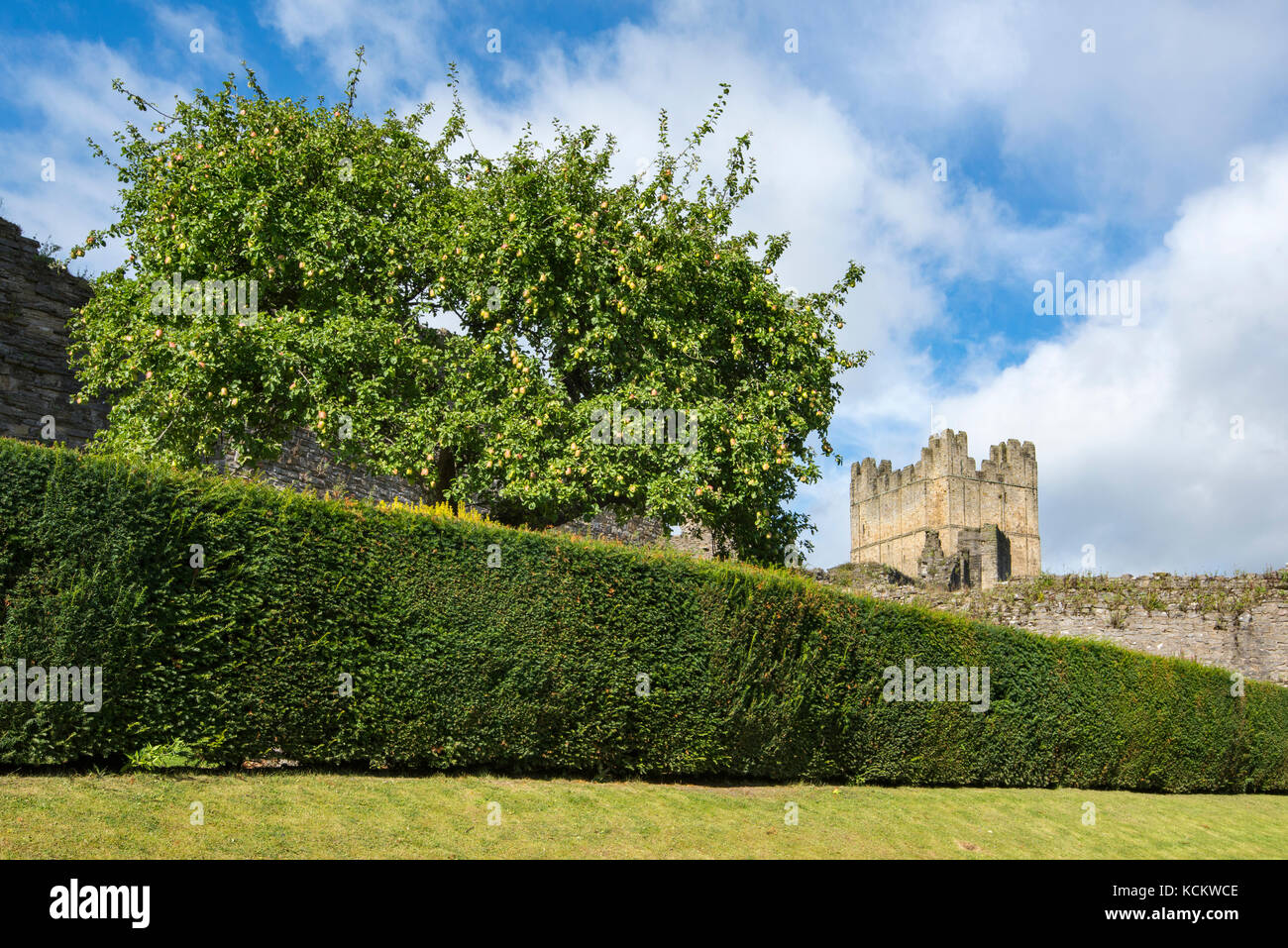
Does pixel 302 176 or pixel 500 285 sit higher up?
pixel 302 176

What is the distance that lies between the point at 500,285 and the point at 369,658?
7.61 meters

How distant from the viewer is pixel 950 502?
75000mm

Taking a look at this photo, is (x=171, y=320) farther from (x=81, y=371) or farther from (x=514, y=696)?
(x=514, y=696)

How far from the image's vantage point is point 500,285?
51.8 feet

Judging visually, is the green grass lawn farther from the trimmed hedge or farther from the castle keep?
the castle keep

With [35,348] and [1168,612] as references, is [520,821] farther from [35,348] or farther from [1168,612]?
[1168,612]

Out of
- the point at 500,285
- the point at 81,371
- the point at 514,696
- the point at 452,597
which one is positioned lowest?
the point at 514,696

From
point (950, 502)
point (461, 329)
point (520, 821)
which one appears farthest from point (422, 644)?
point (950, 502)

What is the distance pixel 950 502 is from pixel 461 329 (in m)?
64.2

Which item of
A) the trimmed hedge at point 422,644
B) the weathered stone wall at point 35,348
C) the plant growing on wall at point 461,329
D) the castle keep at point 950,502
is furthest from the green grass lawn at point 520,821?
the castle keep at point 950,502

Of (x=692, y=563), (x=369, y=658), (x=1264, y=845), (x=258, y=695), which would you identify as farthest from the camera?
(x=1264, y=845)

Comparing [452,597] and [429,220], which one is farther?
[429,220]

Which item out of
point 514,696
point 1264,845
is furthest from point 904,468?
point 514,696
